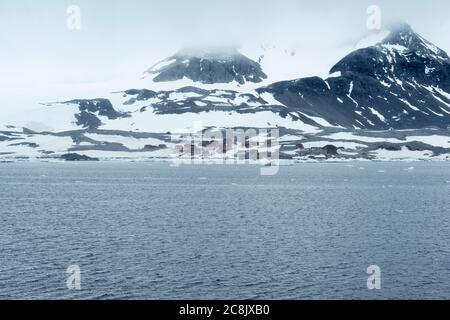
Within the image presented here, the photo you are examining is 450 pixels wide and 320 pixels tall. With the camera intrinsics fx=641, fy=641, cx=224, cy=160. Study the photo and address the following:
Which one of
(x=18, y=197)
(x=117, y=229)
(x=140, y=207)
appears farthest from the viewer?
(x=18, y=197)

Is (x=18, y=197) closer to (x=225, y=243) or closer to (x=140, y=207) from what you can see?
(x=140, y=207)

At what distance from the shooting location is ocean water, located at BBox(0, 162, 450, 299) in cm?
4003

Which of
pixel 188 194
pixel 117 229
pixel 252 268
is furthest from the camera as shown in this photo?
pixel 188 194

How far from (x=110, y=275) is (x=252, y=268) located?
9988 mm

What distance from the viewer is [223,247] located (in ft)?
178

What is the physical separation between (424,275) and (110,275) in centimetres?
2109

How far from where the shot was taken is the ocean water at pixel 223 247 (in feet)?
131

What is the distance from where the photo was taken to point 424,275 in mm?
43188

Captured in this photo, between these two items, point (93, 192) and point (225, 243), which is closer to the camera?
point (225, 243)

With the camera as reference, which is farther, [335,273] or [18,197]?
[18,197]

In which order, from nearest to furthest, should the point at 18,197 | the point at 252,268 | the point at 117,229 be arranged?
the point at 252,268
the point at 117,229
the point at 18,197
